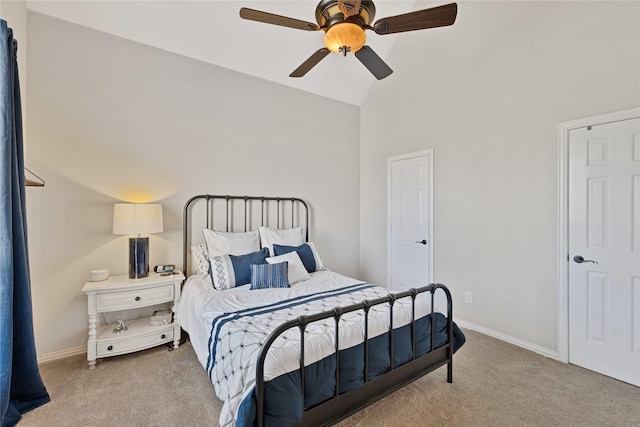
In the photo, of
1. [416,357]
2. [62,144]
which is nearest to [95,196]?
[62,144]

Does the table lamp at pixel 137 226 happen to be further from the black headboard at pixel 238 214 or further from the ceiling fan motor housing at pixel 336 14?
the ceiling fan motor housing at pixel 336 14

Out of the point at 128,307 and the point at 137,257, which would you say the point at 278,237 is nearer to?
the point at 137,257

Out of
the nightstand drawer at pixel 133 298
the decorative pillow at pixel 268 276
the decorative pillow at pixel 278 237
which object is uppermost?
the decorative pillow at pixel 278 237

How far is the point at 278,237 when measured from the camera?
350cm

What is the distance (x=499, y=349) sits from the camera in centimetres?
289

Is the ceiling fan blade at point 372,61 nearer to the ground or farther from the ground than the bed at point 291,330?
farther from the ground

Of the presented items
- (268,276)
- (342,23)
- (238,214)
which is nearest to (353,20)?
(342,23)

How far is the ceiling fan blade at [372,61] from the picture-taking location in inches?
85.3

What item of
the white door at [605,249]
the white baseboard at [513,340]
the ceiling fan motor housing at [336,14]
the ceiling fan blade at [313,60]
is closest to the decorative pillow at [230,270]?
the ceiling fan blade at [313,60]

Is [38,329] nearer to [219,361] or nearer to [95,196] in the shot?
[95,196]

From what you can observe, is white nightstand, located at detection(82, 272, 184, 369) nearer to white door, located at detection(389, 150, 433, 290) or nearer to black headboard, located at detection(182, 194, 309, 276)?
black headboard, located at detection(182, 194, 309, 276)

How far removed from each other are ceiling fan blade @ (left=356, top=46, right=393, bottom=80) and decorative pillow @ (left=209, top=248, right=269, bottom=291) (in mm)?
2030

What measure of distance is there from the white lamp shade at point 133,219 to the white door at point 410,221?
3062 millimetres

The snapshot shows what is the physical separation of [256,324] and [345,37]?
1.91 meters
